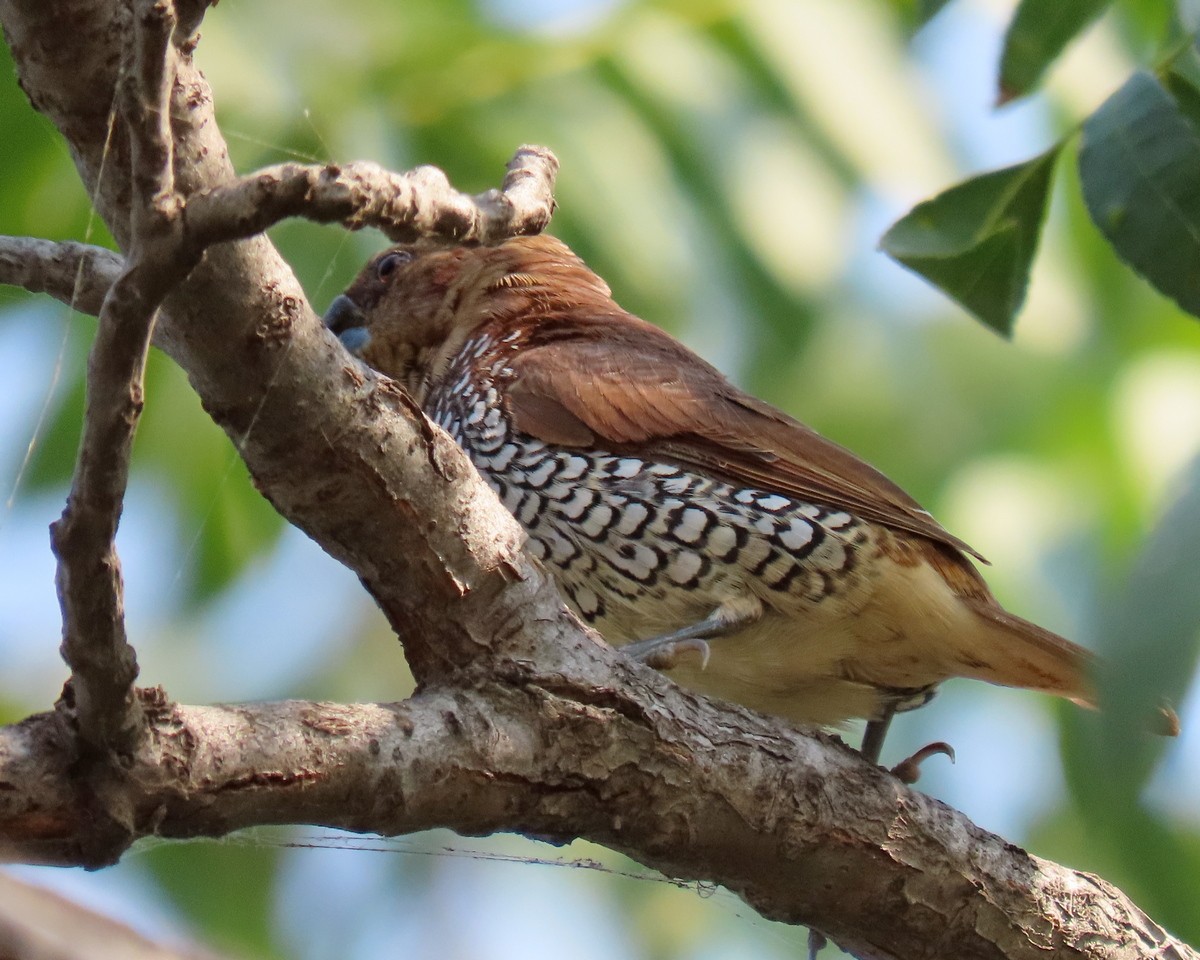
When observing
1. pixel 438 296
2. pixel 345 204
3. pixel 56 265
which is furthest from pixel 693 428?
pixel 345 204

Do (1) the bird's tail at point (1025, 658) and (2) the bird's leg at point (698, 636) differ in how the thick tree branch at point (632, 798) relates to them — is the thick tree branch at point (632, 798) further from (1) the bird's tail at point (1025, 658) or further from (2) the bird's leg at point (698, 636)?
(1) the bird's tail at point (1025, 658)

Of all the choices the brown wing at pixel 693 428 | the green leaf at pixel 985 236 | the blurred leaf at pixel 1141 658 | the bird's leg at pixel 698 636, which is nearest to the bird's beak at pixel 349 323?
the brown wing at pixel 693 428

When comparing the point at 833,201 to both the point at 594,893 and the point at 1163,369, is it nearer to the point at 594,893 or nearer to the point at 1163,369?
the point at 1163,369

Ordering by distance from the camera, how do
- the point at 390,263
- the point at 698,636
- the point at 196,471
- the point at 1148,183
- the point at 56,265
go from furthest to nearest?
the point at 196,471, the point at 390,263, the point at 698,636, the point at 56,265, the point at 1148,183

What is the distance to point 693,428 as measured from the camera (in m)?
3.83

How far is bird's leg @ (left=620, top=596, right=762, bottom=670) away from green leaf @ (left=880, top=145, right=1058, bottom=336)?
1.17m

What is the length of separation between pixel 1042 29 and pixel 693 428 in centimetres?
164

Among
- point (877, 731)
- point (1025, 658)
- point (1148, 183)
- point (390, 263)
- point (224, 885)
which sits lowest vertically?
point (224, 885)

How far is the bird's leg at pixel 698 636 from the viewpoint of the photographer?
10.8 ft

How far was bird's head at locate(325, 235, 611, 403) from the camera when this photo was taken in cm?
447

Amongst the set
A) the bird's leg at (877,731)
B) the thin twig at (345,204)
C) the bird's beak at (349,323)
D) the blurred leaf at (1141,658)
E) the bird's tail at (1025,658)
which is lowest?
the bird's leg at (877,731)

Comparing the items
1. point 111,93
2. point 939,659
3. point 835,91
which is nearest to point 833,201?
point 835,91

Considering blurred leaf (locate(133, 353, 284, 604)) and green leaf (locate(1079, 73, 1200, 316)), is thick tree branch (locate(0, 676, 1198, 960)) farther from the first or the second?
blurred leaf (locate(133, 353, 284, 604))

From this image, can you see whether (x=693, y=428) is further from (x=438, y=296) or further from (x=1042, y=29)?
(x=1042, y=29)
